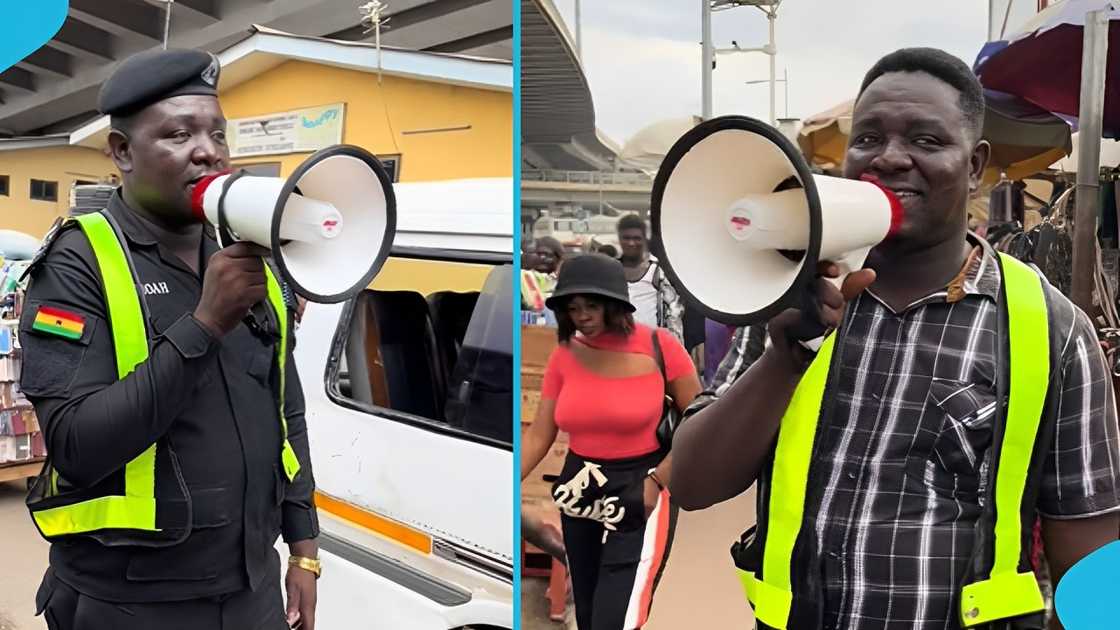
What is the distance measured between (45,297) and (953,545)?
1.37 meters

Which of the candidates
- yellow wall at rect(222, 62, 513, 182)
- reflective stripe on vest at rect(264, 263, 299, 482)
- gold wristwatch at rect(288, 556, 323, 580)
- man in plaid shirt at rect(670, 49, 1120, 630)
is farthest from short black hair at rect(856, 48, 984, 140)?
gold wristwatch at rect(288, 556, 323, 580)

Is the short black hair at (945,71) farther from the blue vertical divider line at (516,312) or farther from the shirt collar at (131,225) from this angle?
the shirt collar at (131,225)

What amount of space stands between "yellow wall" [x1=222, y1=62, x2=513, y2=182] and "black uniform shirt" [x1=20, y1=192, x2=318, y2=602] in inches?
17.1

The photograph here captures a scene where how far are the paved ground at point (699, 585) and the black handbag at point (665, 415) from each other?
21 cm

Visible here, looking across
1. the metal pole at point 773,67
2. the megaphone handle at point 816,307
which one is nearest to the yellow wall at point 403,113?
the metal pole at point 773,67

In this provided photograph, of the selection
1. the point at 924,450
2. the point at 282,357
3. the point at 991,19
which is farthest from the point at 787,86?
the point at 282,357

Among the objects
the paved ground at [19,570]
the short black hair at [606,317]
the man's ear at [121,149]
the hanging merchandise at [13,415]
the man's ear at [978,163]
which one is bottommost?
the paved ground at [19,570]

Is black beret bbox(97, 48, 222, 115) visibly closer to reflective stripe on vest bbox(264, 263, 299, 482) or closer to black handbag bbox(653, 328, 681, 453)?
reflective stripe on vest bbox(264, 263, 299, 482)

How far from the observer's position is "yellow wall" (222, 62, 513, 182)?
6.14 ft

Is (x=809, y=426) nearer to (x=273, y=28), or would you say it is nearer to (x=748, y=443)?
(x=748, y=443)

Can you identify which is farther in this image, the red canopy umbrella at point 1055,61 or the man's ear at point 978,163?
the red canopy umbrella at point 1055,61

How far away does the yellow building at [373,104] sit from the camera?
1868 mm

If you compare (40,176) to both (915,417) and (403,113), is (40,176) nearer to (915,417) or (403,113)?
(403,113)

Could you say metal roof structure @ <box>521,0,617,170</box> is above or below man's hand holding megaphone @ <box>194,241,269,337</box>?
above
